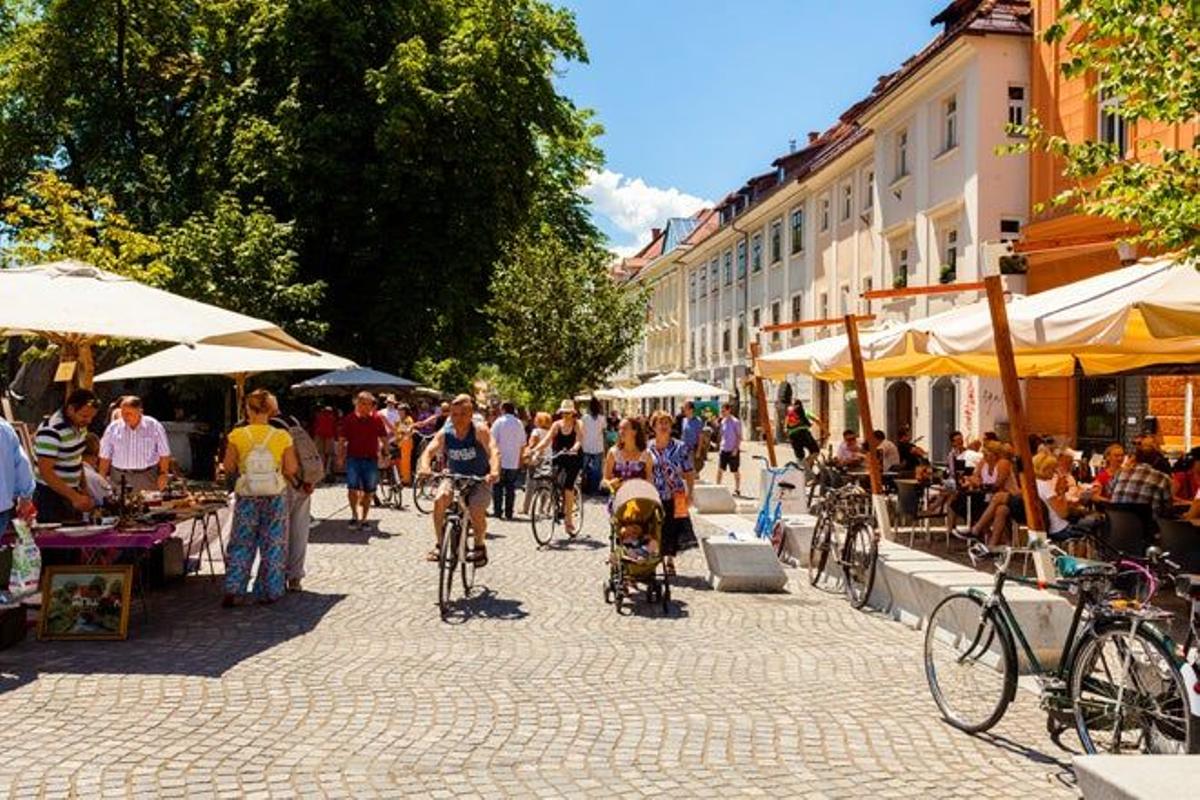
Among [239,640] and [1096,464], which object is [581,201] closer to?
[1096,464]

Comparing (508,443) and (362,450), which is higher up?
(508,443)

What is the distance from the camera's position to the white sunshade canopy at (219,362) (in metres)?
13.5

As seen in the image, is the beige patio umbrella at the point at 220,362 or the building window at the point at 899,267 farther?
the building window at the point at 899,267

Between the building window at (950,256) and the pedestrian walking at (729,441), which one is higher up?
the building window at (950,256)

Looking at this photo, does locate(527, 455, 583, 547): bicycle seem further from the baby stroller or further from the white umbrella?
the white umbrella

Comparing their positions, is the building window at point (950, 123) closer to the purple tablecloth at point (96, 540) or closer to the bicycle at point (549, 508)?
the bicycle at point (549, 508)

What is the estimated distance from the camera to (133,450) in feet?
37.2

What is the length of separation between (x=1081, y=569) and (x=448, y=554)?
548 cm

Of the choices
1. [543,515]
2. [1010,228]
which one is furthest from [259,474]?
[1010,228]

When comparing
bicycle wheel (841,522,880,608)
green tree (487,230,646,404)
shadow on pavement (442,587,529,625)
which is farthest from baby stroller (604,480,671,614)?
green tree (487,230,646,404)

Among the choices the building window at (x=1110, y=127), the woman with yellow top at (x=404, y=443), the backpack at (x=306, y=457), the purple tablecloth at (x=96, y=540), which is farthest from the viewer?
the woman with yellow top at (x=404, y=443)

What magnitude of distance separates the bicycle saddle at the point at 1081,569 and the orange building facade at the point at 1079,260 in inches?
546

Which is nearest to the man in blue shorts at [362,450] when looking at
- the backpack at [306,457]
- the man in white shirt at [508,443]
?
the man in white shirt at [508,443]

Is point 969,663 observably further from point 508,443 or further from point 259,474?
point 508,443
